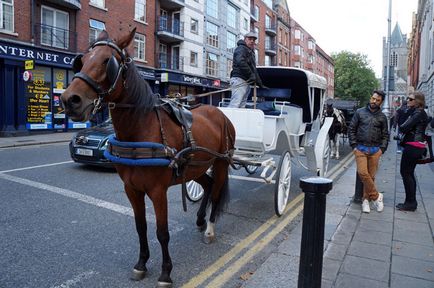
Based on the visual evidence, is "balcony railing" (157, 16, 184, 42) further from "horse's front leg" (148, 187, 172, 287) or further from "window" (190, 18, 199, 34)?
"horse's front leg" (148, 187, 172, 287)

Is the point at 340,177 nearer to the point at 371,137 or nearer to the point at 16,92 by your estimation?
the point at 371,137

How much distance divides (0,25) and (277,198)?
60.4 ft

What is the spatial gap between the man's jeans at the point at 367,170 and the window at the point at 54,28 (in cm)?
1955

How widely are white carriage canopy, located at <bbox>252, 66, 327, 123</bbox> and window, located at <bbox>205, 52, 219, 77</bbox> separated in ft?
92.1

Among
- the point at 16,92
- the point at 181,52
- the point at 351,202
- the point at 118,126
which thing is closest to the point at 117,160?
the point at 118,126

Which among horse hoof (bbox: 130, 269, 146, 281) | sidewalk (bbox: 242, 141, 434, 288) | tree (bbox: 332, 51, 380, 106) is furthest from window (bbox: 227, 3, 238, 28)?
tree (bbox: 332, 51, 380, 106)

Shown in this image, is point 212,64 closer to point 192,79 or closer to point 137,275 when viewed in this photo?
point 192,79

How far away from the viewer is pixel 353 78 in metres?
83.1

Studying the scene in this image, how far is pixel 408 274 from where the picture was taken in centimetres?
382

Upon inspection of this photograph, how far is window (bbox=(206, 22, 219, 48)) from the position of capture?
1417 inches

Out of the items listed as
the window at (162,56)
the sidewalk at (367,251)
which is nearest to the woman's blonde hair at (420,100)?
the sidewalk at (367,251)

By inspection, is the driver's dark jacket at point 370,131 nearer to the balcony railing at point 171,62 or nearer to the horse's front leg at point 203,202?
the horse's front leg at point 203,202

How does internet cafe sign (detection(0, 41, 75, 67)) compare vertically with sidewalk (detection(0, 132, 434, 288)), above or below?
above

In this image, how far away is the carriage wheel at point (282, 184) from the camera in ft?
18.6
